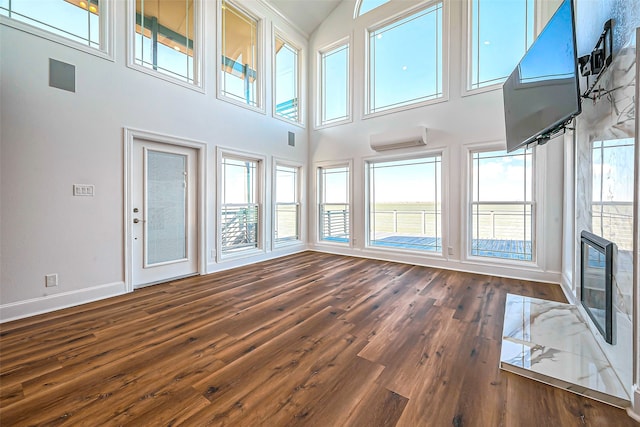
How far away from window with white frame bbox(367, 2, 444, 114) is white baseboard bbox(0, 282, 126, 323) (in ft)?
16.6

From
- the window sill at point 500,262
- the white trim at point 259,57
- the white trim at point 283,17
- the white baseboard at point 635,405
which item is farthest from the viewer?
the white trim at point 283,17

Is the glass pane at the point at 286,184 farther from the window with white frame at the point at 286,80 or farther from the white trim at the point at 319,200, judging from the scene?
the window with white frame at the point at 286,80

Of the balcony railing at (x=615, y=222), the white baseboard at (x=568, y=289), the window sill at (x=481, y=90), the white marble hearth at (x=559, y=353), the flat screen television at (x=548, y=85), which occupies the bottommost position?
the white marble hearth at (x=559, y=353)

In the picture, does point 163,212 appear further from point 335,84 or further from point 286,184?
point 335,84

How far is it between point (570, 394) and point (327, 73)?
6298mm

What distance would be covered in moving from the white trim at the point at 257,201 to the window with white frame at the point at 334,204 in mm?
1436

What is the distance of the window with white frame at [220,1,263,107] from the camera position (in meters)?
4.49

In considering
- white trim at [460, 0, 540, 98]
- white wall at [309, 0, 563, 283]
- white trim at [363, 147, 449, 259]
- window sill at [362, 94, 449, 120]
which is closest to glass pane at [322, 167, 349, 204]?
white wall at [309, 0, 563, 283]

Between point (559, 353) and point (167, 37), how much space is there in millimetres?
5638

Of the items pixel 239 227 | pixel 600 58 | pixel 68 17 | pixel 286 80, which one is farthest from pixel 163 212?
pixel 600 58

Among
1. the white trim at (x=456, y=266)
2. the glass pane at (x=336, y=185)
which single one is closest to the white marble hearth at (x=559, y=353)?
the white trim at (x=456, y=266)

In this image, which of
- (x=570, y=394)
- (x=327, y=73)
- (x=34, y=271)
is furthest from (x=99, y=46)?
A: (x=570, y=394)

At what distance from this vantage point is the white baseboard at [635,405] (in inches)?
53.2

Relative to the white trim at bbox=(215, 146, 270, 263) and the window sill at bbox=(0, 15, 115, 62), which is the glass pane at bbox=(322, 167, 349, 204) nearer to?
the white trim at bbox=(215, 146, 270, 263)
